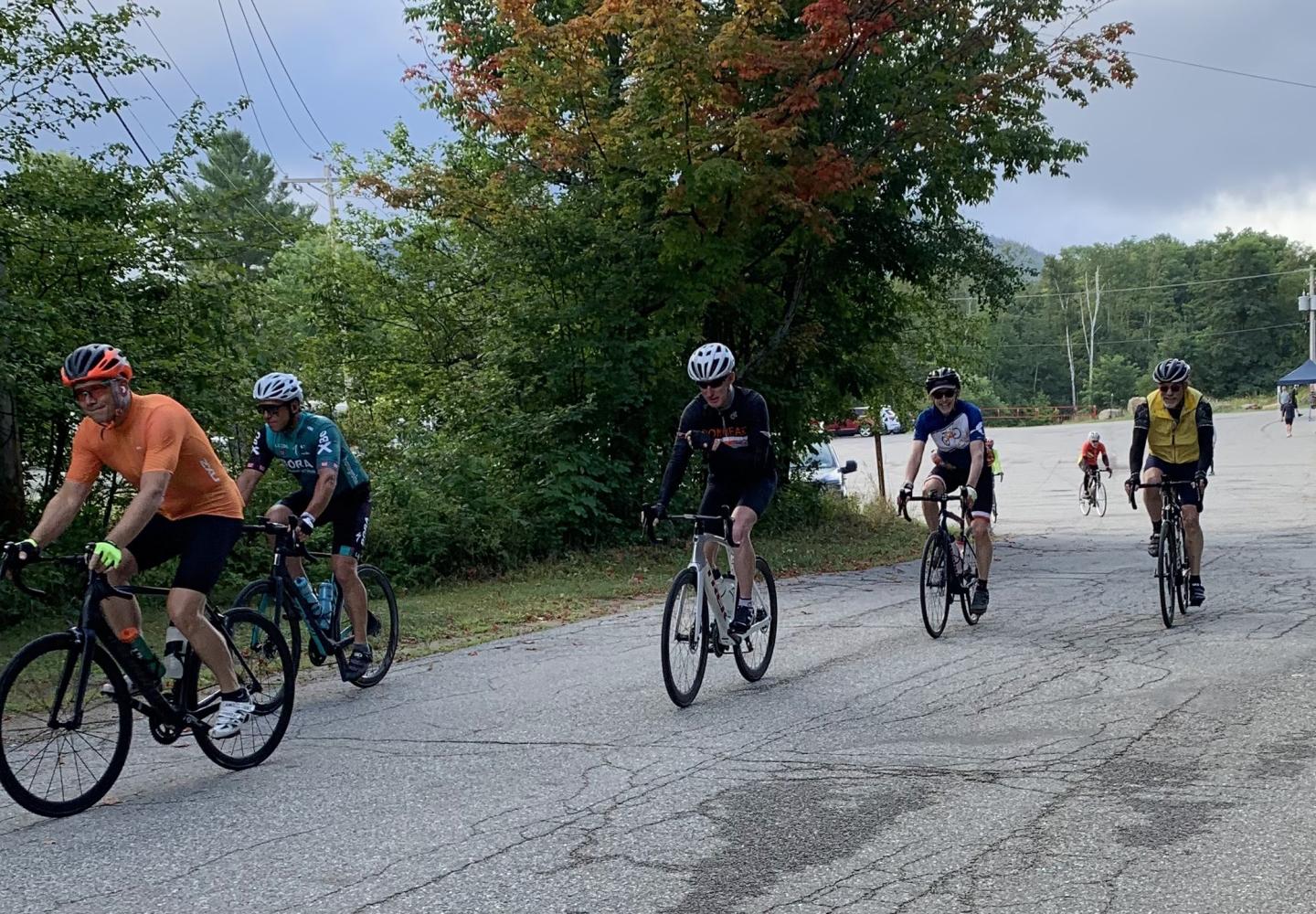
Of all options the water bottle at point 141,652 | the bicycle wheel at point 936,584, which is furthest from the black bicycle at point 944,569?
the water bottle at point 141,652

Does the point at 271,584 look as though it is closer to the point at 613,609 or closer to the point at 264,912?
A: the point at 264,912

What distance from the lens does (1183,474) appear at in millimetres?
10766

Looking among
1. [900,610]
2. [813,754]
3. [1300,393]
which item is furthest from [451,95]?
[1300,393]

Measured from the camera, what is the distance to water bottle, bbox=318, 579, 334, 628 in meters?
8.11

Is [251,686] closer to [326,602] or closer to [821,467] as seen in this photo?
[326,602]

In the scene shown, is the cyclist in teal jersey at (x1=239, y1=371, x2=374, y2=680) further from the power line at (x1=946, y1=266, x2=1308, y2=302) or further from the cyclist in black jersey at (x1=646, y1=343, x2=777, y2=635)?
the power line at (x1=946, y1=266, x2=1308, y2=302)

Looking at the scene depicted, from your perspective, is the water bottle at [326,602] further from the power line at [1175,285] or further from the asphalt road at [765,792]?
the power line at [1175,285]

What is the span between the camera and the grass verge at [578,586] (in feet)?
37.7

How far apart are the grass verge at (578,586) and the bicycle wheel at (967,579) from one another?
12.1 ft

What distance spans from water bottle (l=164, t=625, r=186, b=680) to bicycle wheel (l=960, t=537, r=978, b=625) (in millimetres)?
6224

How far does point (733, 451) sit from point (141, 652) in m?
3.59

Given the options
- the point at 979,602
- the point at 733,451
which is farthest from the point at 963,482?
the point at 733,451

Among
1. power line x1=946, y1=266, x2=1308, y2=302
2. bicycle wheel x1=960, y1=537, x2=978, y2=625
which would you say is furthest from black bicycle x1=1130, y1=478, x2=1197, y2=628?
power line x1=946, y1=266, x2=1308, y2=302

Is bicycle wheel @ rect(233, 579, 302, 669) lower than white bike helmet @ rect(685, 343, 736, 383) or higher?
lower
